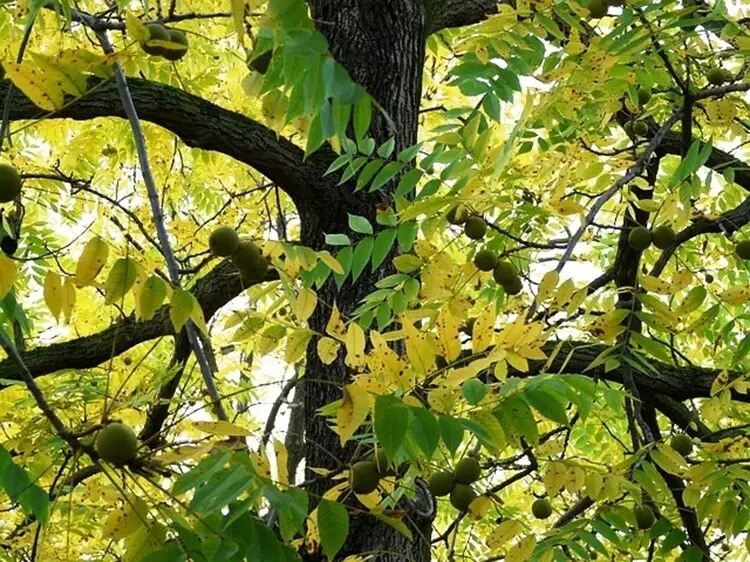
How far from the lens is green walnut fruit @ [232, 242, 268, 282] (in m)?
1.71

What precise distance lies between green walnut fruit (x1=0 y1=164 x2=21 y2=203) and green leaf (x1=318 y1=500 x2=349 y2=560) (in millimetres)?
687

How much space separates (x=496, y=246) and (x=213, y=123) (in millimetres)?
942

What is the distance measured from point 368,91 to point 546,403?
5.40 feet

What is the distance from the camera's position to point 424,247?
2.31 metres

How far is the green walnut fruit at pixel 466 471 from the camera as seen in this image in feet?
6.18

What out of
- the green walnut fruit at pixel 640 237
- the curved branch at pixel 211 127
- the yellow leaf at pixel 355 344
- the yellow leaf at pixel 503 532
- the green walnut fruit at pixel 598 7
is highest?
the curved branch at pixel 211 127

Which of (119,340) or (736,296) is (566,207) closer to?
(736,296)

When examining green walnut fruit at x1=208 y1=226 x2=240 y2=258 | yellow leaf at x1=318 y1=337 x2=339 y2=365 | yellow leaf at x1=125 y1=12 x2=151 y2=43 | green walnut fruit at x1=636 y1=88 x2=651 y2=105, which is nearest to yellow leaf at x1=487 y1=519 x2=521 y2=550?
yellow leaf at x1=318 y1=337 x2=339 y2=365

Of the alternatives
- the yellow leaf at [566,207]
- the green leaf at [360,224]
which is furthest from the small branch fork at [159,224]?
the yellow leaf at [566,207]

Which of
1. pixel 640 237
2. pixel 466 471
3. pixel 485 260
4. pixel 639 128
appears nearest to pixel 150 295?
pixel 466 471

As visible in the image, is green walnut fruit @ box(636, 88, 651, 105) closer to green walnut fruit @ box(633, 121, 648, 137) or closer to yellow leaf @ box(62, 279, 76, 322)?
A: green walnut fruit @ box(633, 121, 648, 137)

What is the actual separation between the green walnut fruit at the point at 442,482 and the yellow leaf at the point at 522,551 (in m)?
0.22

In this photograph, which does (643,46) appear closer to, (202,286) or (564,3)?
(564,3)

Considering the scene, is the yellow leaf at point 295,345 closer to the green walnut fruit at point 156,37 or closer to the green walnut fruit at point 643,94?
the green walnut fruit at point 156,37
